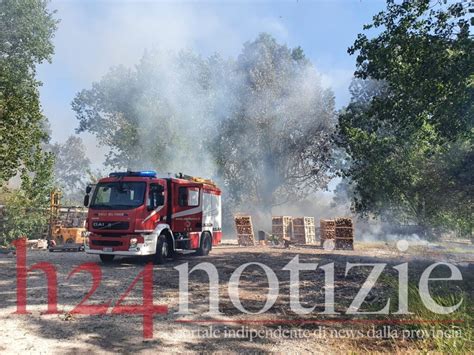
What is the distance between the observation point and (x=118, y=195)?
1193cm

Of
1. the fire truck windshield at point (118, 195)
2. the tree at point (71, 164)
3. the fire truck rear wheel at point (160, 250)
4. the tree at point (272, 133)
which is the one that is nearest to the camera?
the fire truck windshield at point (118, 195)

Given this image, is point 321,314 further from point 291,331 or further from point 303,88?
point 303,88

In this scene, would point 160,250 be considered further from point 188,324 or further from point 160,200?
point 188,324

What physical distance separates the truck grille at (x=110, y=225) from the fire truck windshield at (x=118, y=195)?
445 millimetres

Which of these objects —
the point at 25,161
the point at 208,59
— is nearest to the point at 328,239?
the point at 25,161

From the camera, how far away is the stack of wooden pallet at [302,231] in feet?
83.4

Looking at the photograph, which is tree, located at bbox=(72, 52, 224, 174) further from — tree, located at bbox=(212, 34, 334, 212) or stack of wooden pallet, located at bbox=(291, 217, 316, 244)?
stack of wooden pallet, located at bbox=(291, 217, 316, 244)

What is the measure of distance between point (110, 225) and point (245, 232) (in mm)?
12920

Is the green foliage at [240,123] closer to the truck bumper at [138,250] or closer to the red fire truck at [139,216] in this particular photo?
the red fire truck at [139,216]

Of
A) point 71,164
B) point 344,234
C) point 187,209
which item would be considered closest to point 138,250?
point 187,209

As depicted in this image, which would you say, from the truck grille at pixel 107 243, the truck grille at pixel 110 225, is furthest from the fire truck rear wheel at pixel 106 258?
the truck grille at pixel 110 225

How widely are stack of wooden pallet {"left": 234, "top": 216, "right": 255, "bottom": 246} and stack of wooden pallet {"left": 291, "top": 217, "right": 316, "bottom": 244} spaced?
139 inches

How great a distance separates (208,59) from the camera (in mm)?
40250

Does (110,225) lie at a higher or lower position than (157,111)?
lower
